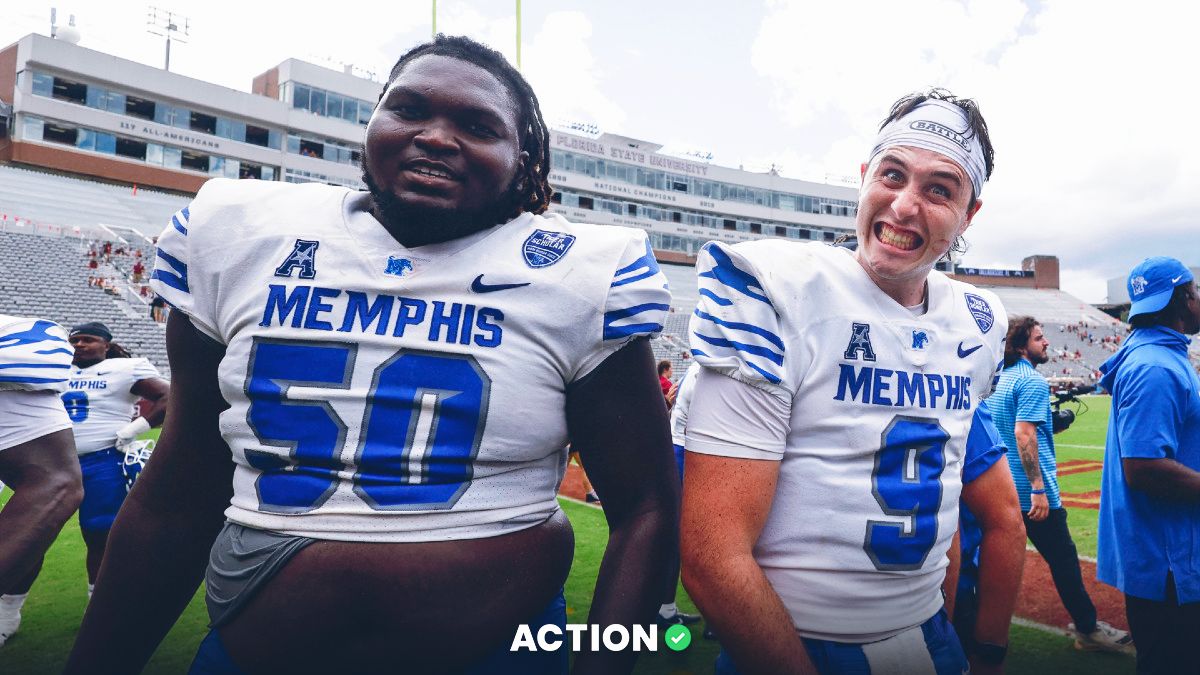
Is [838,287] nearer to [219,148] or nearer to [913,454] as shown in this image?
[913,454]

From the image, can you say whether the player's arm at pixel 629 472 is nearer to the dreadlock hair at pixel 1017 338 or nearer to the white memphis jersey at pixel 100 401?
the dreadlock hair at pixel 1017 338

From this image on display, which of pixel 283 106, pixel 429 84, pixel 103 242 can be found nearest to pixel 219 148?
pixel 283 106

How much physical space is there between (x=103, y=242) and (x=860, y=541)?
87.5 ft

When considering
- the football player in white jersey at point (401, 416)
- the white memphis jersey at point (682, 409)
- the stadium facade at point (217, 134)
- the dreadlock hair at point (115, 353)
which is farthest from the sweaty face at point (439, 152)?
the stadium facade at point (217, 134)

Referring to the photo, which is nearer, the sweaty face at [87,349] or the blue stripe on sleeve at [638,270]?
the blue stripe on sleeve at [638,270]

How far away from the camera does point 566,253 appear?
4.24ft

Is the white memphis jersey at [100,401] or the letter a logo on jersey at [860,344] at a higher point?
the letter a logo on jersey at [860,344]

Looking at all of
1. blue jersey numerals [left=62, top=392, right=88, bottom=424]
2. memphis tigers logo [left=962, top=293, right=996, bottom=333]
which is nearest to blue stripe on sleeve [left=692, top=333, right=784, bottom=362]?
memphis tigers logo [left=962, top=293, right=996, bottom=333]

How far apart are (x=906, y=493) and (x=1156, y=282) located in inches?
77.8

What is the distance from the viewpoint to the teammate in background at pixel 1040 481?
150 inches

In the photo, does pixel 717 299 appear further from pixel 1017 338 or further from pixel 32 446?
pixel 1017 338

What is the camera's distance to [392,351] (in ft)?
3.84

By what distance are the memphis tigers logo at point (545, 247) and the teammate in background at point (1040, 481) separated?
3.59 m

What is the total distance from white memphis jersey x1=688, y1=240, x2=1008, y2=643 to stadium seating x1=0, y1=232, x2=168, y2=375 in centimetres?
1671
